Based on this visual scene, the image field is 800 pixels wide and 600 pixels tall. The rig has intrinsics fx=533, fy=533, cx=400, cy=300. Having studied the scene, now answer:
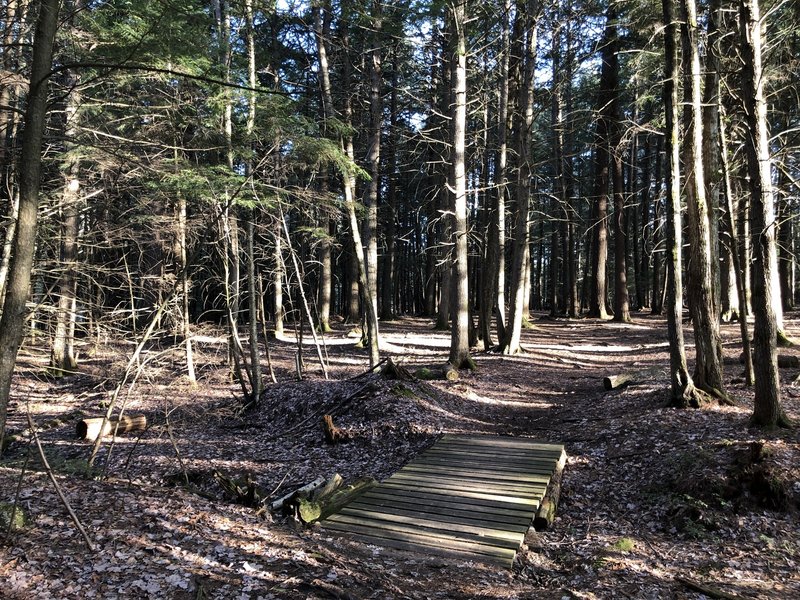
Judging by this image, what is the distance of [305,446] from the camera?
31.3ft

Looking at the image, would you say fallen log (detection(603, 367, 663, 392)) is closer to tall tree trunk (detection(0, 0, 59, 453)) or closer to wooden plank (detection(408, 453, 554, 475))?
wooden plank (detection(408, 453, 554, 475))

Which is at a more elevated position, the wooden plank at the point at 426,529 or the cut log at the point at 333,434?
the cut log at the point at 333,434

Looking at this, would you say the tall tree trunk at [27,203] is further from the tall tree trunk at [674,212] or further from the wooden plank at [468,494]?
the tall tree trunk at [674,212]

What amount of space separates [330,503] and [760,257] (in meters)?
6.61

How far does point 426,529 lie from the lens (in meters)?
5.67

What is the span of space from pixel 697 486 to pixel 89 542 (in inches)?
244

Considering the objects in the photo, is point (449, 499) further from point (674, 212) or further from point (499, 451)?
point (674, 212)

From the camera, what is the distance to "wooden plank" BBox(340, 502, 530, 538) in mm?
5621

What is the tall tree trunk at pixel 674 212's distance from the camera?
8.77 meters

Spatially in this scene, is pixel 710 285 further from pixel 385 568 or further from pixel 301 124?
pixel 301 124

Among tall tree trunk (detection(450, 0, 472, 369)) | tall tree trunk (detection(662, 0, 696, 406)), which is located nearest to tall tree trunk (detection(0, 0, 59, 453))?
tall tree trunk (detection(662, 0, 696, 406))

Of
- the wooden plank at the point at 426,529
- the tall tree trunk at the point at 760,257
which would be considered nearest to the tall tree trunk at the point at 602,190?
the tall tree trunk at the point at 760,257

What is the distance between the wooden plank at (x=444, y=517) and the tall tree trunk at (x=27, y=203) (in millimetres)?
3660

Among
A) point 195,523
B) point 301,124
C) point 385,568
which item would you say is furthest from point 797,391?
point 301,124
